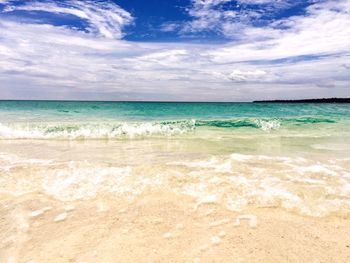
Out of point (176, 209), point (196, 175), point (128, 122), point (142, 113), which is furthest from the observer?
point (142, 113)

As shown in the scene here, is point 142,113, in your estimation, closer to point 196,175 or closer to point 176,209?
point 196,175

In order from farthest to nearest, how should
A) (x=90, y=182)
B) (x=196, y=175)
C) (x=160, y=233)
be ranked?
(x=196, y=175) → (x=90, y=182) → (x=160, y=233)

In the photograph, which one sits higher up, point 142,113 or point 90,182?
point 142,113

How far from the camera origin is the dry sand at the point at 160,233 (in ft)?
11.2

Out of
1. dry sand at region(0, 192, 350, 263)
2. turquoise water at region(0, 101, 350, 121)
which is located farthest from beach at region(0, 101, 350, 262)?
turquoise water at region(0, 101, 350, 121)

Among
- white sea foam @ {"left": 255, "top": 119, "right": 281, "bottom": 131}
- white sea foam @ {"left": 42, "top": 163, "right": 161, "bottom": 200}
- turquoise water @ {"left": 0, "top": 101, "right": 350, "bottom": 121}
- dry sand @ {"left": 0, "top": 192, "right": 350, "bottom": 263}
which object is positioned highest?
turquoise water @ {"left": 0, "top": 101, "right": 350, "bottom": 121}

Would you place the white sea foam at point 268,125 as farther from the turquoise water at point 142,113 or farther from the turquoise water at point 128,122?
the turquoise water at point 142,113

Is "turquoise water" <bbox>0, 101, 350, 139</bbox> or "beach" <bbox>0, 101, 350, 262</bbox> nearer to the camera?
"beach" <bbox>0, 101, 350, 262</bbox>

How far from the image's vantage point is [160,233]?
12.8ft

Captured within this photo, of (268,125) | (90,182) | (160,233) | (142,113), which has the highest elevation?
(142,113)

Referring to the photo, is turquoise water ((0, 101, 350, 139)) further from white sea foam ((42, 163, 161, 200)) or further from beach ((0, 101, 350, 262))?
white sea foam ((42, 163, 161, 200))

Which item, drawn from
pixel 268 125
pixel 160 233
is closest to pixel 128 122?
pixel 268 125

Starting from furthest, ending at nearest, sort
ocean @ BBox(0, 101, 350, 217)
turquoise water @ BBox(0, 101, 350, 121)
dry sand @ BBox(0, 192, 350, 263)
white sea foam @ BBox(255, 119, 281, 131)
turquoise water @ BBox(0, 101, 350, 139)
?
turquoise water @ BBox(0, 101, 350, 121), white sea foam @ BBox(255, 119, 281, 131), turquoise water @ BBox(0, 101, 350, 139), ocean @ BBox(0, 101, 350, 217), dry sand @ BBox(0, 192, 350, 263)

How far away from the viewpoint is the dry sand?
3.40m
